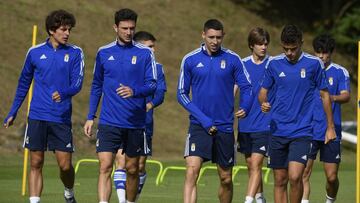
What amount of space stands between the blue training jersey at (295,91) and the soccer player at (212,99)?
594 millimetres

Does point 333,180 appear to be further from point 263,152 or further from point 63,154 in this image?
point 63,154

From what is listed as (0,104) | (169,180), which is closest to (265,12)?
(0,104)

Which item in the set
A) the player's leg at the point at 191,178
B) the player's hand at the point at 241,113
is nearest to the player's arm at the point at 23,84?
the player's leg at the point at 191,178

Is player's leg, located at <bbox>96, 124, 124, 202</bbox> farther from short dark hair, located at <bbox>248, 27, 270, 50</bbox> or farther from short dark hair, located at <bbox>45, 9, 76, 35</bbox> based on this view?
short dark hair, located at <bbox>248, 27, 270, 50</bbox>

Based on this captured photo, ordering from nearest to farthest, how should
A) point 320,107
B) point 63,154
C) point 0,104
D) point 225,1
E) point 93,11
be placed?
point 63,154 < point 320,107 < point 0,104 < point 93,11 < point 225,1

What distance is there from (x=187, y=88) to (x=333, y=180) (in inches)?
143

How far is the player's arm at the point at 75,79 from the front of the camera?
53.9 feet

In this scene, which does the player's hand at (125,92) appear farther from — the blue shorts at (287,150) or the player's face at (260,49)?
the player's face at (260,49)

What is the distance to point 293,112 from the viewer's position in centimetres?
1520

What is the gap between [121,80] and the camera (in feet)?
51.9

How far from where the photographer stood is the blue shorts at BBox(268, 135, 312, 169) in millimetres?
15227

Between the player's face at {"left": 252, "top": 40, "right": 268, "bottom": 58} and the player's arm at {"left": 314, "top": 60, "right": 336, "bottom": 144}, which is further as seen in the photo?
the player's face at {"left": 252, "top": 40, "right": 268, "bottom": 58}

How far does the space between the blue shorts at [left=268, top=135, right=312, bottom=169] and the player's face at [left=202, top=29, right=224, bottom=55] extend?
1.34m

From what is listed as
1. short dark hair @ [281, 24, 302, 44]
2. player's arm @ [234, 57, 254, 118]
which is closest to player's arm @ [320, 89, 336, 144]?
short dark hair @ [281, 24, 302, 44]
